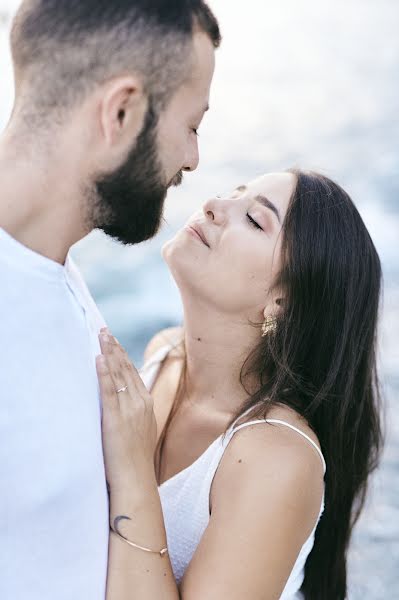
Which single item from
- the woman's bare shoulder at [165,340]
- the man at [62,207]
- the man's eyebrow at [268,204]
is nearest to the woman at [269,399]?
the man's eyebrow at [268,204]

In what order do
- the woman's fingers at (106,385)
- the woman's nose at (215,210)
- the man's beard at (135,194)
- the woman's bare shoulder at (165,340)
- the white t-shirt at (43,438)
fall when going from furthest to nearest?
the woman's bare shoulder at (165,340) < the woman's nose at (215,210) < the woman's fingers at (106,385) < the man's beard at (135,194) < the white t-shirt at (43,438)

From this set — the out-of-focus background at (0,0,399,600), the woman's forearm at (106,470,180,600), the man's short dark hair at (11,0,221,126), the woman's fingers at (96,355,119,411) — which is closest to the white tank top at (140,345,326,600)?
the woman's forearm at (106,470,180,600)

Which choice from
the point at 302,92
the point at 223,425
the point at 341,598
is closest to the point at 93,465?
the point at 223,425

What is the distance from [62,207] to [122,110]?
204 millimetres

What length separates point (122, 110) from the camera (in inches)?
58.7

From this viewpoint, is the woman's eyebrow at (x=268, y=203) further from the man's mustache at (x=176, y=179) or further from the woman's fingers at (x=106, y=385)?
the woman's fingers at (x=106, y=385)

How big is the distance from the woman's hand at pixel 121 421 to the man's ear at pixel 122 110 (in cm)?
44

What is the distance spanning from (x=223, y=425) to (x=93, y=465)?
0.84m

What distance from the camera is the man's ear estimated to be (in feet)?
4.80

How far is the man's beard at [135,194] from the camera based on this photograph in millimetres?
1545

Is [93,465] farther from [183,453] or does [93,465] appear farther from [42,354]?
[183,453]

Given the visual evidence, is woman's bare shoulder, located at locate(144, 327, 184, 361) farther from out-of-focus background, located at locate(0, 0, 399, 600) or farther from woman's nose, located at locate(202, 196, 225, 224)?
out-of-focus background, located at locate(0, 0, 399, 600)

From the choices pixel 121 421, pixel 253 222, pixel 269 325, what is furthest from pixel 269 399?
pixel 121 421

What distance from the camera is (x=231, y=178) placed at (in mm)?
6516
